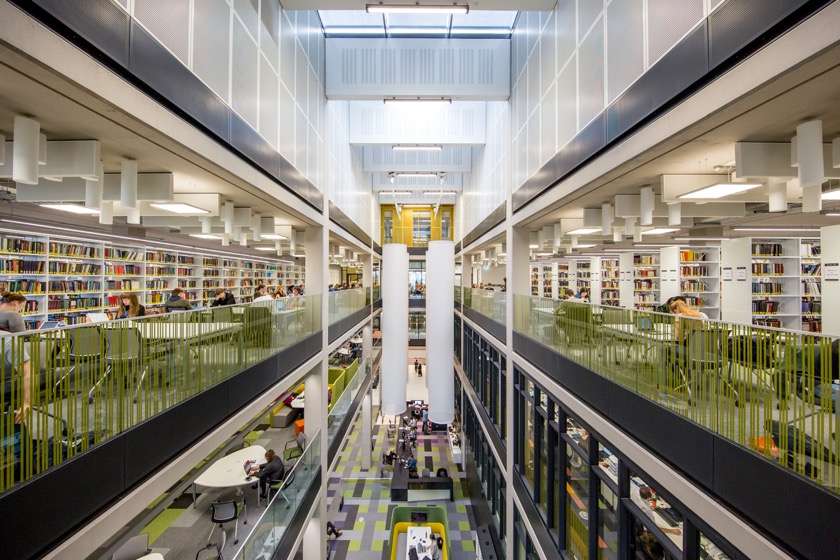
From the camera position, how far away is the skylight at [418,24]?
316 inches

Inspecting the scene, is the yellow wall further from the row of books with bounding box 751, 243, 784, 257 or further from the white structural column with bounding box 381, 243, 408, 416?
the row of books with bounding box 751, 243, 784, 257

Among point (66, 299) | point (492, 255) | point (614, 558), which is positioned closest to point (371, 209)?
point (492, 255)

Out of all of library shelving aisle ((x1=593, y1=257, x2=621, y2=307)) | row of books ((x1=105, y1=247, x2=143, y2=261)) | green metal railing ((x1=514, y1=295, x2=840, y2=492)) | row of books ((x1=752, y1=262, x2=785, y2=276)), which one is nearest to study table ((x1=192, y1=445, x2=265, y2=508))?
row of books ((x1=105, y1=247, x2=143, y2=261))

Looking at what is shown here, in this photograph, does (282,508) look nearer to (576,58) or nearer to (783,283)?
(576,58)

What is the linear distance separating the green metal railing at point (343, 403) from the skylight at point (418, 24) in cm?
837

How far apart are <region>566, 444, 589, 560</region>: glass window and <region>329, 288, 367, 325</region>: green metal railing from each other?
18.1 ft

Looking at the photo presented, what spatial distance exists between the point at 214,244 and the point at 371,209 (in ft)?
24.0

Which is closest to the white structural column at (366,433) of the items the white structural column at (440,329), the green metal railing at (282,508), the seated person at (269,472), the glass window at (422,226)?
the white structural column at (440,329)

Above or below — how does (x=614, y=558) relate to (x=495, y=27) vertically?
below

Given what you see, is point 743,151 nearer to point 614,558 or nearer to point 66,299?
point 614,558

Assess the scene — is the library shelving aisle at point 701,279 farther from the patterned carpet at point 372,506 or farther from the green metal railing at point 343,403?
the green metal railing at point 343,403

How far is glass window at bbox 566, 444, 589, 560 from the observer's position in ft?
15.6

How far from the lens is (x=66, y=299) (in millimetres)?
7965

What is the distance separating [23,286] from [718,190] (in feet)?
34.6
